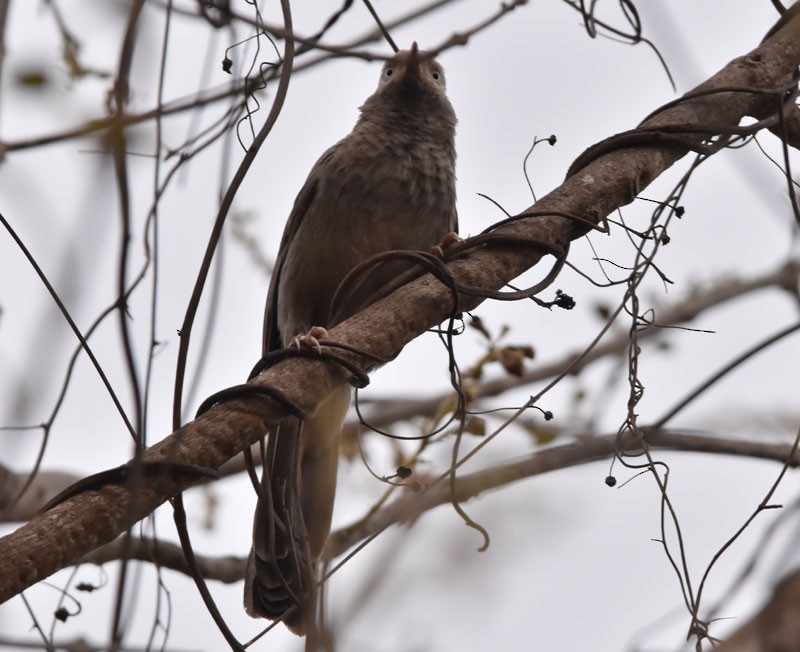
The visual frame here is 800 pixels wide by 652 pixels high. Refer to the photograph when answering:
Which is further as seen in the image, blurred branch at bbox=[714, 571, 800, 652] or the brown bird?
the brown bird

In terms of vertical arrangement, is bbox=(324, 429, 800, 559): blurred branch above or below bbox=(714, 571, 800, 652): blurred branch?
above

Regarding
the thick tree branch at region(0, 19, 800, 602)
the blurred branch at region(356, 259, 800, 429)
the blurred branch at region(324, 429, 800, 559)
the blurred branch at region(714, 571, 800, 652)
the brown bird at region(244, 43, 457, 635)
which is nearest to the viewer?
the blurred branch at region(714, 571, 800, 652)

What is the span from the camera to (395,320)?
253 cm

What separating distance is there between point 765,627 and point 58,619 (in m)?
2.16

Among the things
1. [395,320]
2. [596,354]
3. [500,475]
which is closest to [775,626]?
[395,320]

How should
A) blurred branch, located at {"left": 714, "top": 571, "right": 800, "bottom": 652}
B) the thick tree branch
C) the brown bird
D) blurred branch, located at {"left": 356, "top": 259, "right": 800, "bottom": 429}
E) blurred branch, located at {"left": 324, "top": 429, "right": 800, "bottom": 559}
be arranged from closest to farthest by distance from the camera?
blurred branch, located at {"left": 714, "top": 571, "right": 800, "bottom": 652}
the thick tree branch
blurred branch, located at {"left": 324, "top": 429, "right": 800, "bottom": 559}
the brown bird
blurred branch, located at {"left": 356, "top": 259, "right": 800, "bottom": 429}

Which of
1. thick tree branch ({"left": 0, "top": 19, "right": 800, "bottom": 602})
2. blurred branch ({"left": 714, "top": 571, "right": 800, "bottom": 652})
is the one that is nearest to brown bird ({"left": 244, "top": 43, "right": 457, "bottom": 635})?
thick tree branch ({"left": 0, "top": 19, "right": 800, "bottom": 602})

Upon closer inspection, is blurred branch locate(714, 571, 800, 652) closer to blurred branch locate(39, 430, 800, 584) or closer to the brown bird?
blurred branch locate(39, 430, 800, 584)

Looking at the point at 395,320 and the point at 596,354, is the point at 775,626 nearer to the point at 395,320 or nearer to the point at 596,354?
the point at 395,320

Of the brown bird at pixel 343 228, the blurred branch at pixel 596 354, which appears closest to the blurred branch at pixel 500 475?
the brown bird at pixel 343 228

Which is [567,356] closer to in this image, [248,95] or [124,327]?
[248,95]

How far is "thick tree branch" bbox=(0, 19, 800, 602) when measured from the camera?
2.01m

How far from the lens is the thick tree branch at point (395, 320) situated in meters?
2.01

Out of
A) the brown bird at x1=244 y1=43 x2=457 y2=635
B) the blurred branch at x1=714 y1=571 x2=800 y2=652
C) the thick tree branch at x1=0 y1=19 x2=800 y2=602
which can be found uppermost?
the brown bird at x1=244 y1=43 x2=457 y2=635
